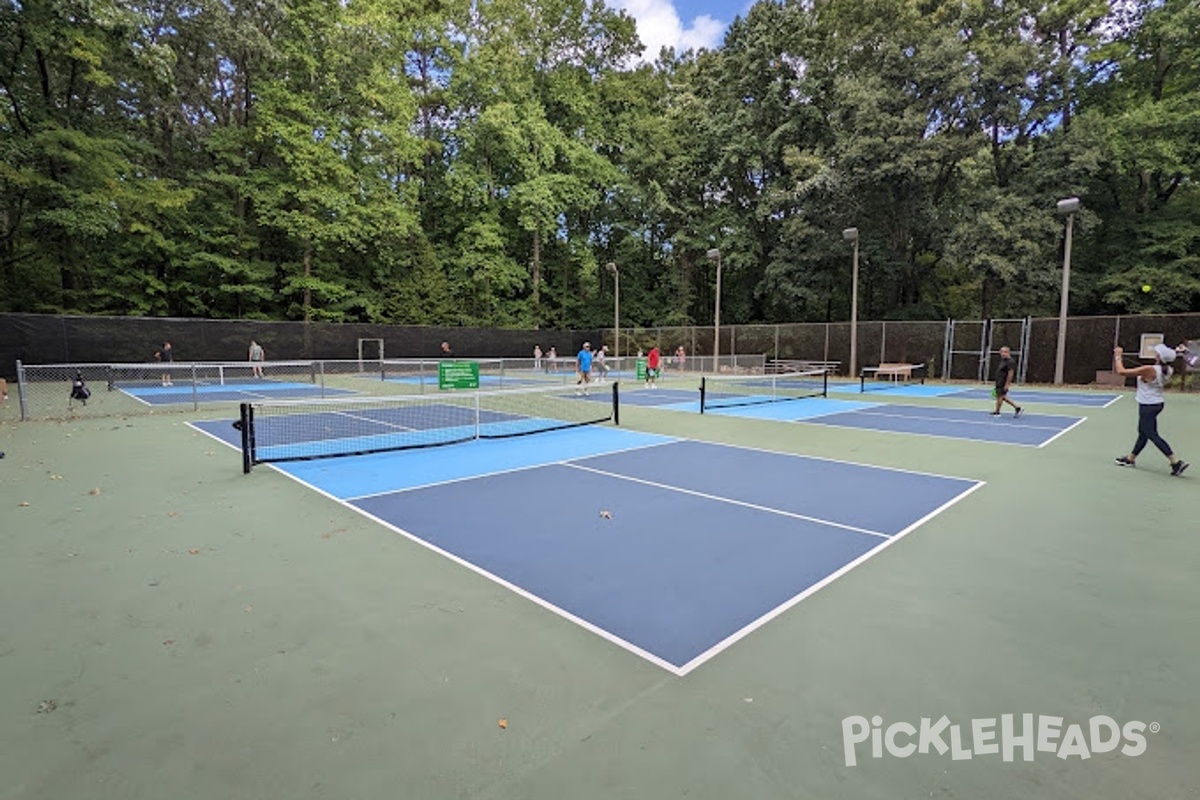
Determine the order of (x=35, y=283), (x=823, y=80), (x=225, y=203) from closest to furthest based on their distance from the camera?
(x=35, y=283)
(x=225, y=203)
(x=823, y=80)

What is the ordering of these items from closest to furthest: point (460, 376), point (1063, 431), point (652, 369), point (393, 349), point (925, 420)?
point (1063, 431) < point (925, 420) < point (460, 376) < point (652, 369) < point (393, 349)

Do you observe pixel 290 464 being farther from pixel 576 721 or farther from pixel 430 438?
pixel 576 721

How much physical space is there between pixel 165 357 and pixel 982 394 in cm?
3035

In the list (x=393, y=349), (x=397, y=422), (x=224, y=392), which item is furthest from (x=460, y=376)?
(x=393, y=349)

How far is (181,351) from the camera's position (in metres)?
24.8

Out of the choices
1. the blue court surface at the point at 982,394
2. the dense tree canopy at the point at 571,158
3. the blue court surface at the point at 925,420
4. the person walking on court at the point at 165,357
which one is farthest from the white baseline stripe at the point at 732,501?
the dense tree canopy at the point at 571,158

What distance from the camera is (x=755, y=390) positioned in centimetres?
2177

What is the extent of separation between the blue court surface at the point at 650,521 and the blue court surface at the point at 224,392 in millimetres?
10754

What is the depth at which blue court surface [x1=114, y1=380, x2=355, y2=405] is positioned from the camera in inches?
683

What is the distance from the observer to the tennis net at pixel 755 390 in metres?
16.7

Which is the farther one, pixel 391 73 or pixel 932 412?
pixel 391 73

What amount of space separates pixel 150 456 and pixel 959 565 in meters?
10.8

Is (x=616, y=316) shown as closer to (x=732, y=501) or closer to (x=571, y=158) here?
(x=571, y=158)

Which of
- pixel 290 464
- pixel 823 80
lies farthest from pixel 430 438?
pixel 823 80
